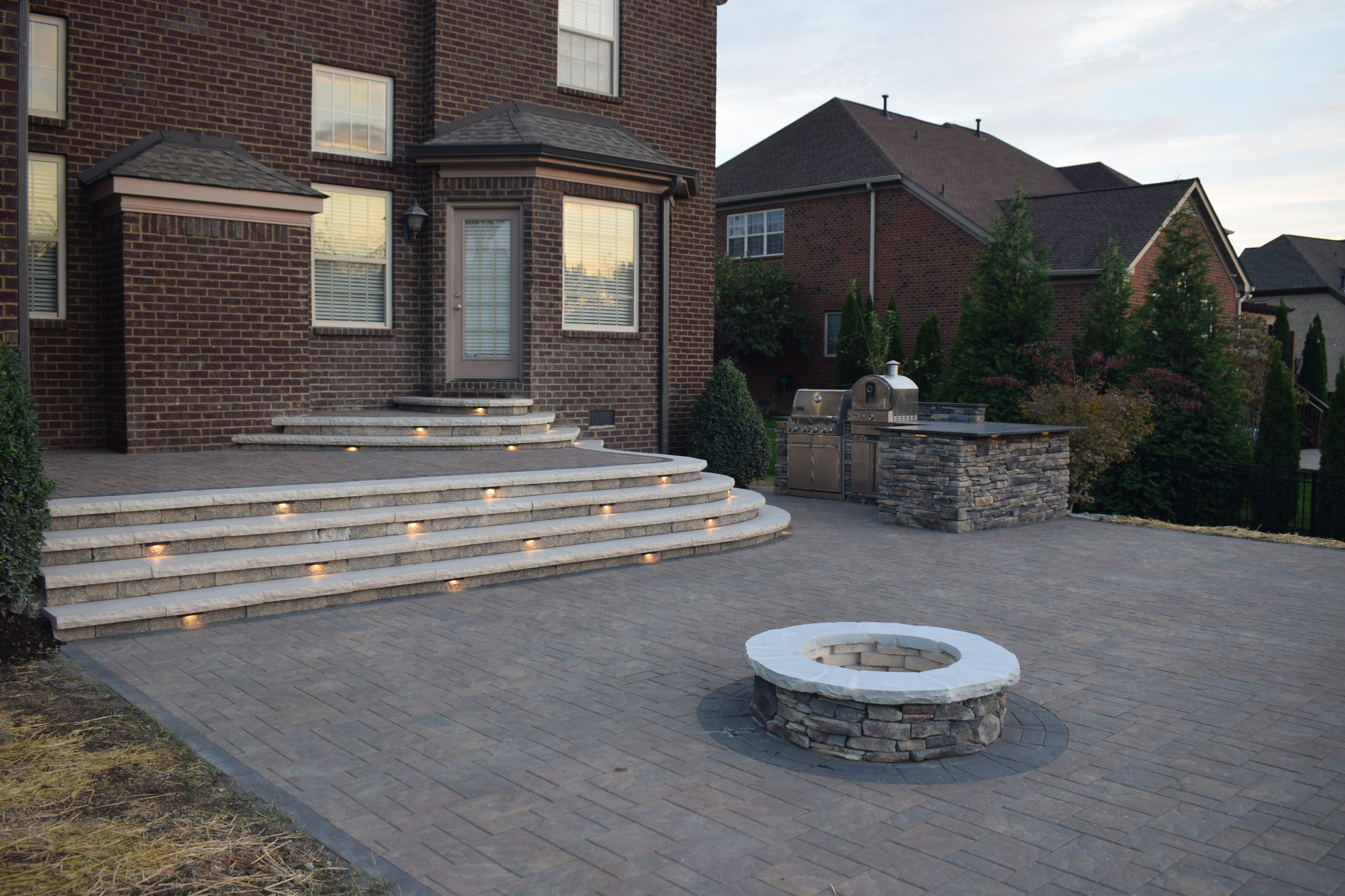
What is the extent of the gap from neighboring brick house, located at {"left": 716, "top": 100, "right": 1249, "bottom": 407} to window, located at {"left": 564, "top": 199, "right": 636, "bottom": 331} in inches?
518

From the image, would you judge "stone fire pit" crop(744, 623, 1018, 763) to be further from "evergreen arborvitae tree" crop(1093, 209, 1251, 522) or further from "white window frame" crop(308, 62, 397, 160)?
"evergreen arborvitae tree" crop(1093, 209, 1251, 522)

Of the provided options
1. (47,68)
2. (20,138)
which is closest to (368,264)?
(47,68)

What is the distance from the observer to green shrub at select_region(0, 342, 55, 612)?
5691mm

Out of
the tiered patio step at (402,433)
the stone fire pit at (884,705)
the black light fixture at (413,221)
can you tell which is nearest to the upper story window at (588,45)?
the black light fixture at (413,221)

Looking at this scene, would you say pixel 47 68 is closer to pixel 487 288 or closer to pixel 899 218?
pixel 487 288

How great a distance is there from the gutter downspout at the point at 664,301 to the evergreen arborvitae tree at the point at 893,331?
33.8 ft

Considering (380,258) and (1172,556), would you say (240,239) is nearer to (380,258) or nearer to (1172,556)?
(380,258)

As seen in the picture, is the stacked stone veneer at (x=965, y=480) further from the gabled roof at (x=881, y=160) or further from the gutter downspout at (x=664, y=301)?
the gabled roof at (x=881, y=160)

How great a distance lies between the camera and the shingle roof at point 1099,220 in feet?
78.9

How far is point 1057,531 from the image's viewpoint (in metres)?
11.0

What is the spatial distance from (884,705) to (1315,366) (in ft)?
120

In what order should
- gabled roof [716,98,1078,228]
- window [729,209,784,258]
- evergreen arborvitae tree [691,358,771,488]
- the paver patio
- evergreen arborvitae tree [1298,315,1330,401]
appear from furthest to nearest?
1. evergreen arborvitae tree [1298,315,1330,401]
2. window [729,209,784,258]
3. gabled roof [716,98,1078,228]
4. evergreen arborvitae tree [691,358,771,488]
5. the paver patio

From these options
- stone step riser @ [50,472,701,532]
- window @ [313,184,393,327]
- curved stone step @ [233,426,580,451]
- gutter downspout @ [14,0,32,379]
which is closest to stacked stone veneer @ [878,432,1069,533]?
stone step riser @ [50,472,701,532]

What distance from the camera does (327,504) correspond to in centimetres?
786
